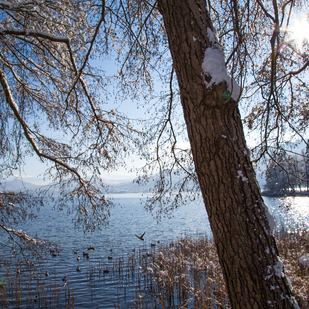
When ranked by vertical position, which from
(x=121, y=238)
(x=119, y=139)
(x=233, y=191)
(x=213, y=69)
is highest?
(x=119, y=139)

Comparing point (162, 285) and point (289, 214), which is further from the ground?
point (162, 285)

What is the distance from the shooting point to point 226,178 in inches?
58.4

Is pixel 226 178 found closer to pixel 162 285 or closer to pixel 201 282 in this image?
pixel 162 285

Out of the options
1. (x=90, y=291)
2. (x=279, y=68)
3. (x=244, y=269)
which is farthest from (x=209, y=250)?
(x=244, y=269)

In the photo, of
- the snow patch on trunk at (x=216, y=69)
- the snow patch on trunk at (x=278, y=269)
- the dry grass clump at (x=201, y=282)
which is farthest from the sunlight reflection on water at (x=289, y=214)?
the snow patch on trunk at (x=216, y=69)

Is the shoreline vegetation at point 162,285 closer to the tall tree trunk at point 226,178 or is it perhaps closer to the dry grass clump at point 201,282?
the dry grass clump at point 201,282

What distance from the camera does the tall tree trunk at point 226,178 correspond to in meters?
1.40

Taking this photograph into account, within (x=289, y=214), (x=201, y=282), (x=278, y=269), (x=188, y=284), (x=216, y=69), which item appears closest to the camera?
(x=278, y=269)

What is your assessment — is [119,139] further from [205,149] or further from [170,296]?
[170,296]

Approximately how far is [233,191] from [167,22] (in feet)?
4.59

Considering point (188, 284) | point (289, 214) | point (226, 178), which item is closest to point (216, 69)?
point (226, 178)

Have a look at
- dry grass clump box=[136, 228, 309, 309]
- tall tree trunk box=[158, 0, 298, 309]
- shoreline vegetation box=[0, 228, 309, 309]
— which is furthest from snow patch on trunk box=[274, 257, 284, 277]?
shoreline vegetation box=[0, 228, 309, 309]

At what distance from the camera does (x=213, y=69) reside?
1552mm

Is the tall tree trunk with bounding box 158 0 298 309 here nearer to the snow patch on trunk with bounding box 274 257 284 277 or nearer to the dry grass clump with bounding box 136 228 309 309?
the snow patch on trunk with bounding box 274 257 284 277
